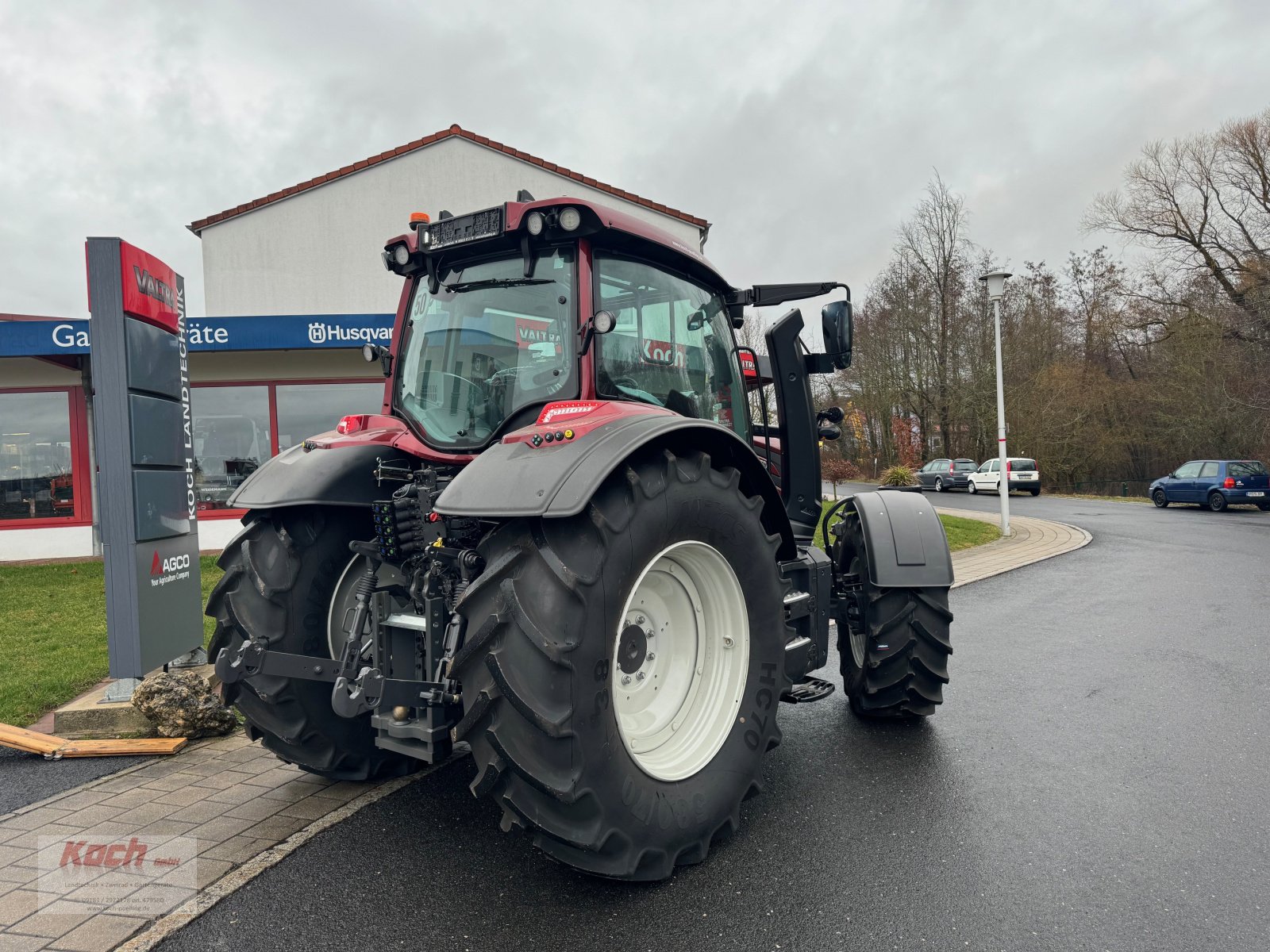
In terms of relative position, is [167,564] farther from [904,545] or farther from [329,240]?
[329,240]

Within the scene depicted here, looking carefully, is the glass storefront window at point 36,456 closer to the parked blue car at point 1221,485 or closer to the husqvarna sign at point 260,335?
the husqvarna sign at point 260,335

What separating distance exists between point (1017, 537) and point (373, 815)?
48.1 ft

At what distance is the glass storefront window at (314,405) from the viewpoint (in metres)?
13.0

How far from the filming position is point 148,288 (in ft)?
16.6

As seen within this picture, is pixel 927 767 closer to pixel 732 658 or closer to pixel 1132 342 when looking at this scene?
pixel 732 658

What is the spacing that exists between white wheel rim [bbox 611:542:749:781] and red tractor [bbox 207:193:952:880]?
0.4 inches

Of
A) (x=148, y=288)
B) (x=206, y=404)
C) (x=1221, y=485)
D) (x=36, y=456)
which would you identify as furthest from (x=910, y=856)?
(x=1221, y=485)

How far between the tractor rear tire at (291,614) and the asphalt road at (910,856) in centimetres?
37

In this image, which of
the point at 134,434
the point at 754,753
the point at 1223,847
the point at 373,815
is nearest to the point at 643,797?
the point at 754,753

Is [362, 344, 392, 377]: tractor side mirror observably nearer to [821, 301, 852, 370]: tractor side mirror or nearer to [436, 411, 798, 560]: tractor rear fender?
[436, 411, 798, 560]: tractor rear fender

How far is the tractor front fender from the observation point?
10.8 ft

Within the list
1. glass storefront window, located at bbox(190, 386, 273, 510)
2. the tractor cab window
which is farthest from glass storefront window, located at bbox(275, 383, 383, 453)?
the tractor cab window

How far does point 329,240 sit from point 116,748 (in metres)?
15.5

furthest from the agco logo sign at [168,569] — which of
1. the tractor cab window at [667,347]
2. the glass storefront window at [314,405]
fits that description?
the glass storefront window at [314,405]
